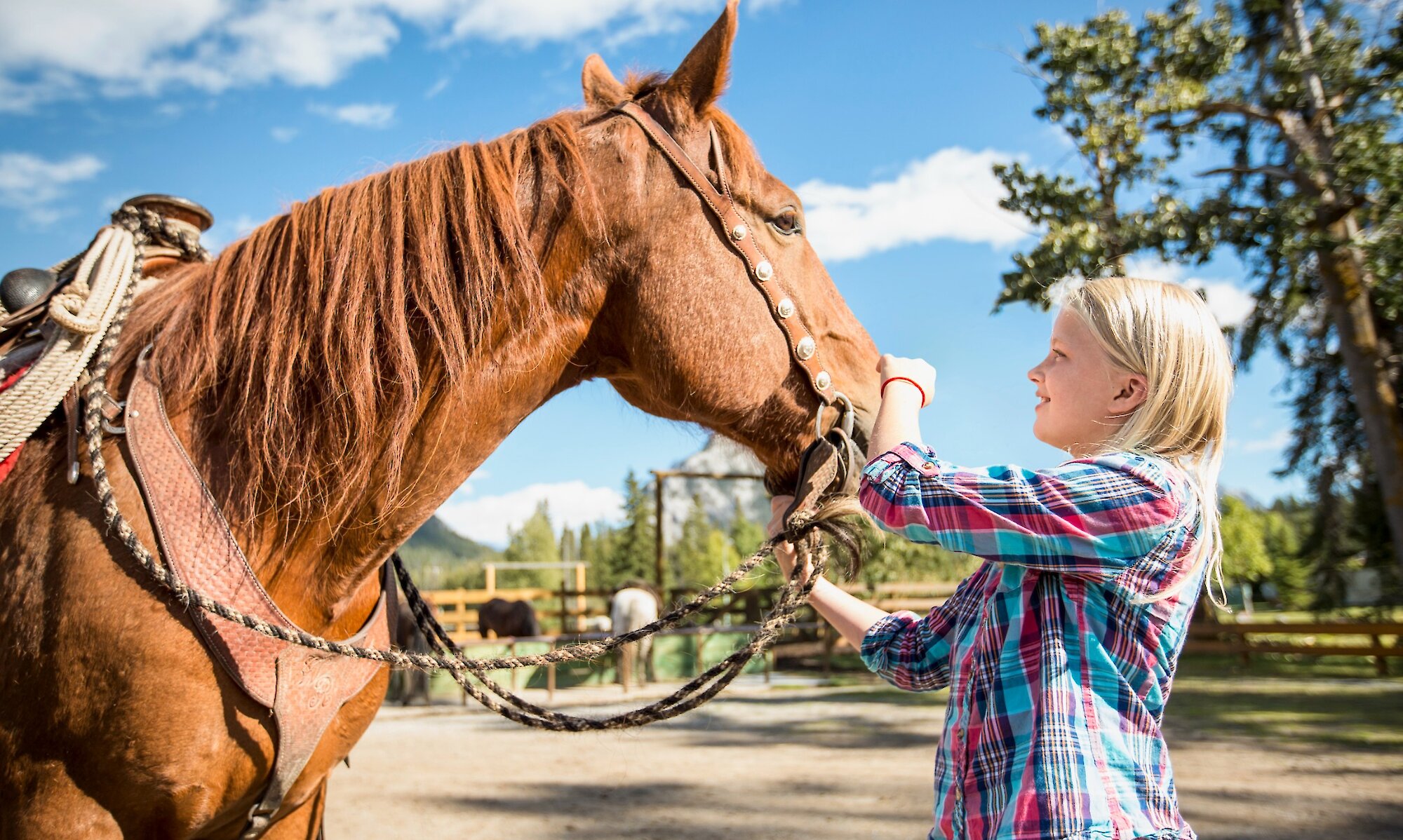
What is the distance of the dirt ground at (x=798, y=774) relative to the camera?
4.92 metres

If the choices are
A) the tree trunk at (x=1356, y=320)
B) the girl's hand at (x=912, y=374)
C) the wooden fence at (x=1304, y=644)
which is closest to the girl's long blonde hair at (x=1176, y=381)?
the girl's hand at (x=912, y=374)

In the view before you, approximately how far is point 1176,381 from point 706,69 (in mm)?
1083

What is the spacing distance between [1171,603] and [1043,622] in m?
0.18

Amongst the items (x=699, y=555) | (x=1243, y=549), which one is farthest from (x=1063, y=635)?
(x=1243, y=549)

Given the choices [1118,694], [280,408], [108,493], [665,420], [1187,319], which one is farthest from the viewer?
[665,420]

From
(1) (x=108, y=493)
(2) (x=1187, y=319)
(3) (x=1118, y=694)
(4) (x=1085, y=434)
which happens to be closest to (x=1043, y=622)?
(3) (x=1118, y=694)

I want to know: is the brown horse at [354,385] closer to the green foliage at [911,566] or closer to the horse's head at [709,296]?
the horse's head at [709,296]

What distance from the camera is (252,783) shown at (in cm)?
153

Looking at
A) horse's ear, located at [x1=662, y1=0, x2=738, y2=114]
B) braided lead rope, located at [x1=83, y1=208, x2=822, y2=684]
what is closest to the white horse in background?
braided lead rope, located at [x1=83, y1=208, x2=822, y2=684]

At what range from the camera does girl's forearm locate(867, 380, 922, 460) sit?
125 centimetres

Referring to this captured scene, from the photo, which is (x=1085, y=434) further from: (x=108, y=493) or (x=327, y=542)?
(x=108, y=493)

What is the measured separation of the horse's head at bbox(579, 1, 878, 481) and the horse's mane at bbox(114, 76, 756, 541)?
10 centimetres

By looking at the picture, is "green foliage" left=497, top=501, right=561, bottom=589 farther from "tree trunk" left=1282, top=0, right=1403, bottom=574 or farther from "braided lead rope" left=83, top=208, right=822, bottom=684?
"braided lead rope" left=83, top=208, right=822, bottom=684

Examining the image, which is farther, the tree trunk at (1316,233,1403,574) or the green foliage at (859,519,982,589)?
the green foliage at (859,519,982,589)
